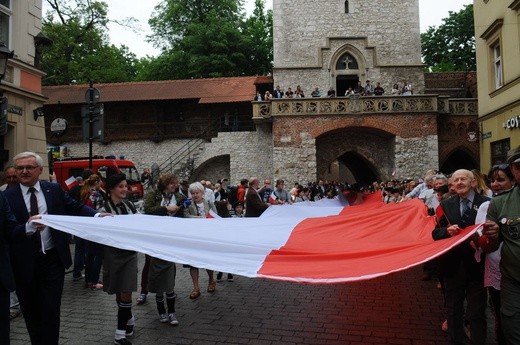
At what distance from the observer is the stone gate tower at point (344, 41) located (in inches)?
1127

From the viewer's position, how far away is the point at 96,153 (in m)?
29.7

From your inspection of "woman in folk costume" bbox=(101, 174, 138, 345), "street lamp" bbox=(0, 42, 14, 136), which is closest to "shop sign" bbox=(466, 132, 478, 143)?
"street lamp" bbox=(0, 42, 14, 136)

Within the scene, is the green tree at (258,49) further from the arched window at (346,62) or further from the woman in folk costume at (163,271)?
the woman in folk costume at (163,271)

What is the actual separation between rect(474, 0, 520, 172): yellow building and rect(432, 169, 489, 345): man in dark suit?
1320 cm

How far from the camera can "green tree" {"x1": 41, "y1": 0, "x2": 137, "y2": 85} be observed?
3750 centimetres

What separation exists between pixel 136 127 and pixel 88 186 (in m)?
23.4

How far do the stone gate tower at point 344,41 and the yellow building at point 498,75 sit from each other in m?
8.73

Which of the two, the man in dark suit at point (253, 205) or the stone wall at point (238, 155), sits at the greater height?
the stone wall at point (238, 155)

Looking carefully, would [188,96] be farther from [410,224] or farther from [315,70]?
[410,224]

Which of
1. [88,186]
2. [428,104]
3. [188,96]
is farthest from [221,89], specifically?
[88,186]

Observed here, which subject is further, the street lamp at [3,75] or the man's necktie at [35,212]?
the street lamp at [3,75]

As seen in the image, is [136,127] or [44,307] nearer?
[44,307]

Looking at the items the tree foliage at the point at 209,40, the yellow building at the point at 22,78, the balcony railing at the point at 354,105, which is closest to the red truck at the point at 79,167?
the yellow building at the point at 22,78

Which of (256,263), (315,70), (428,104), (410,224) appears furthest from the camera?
(315,70)
